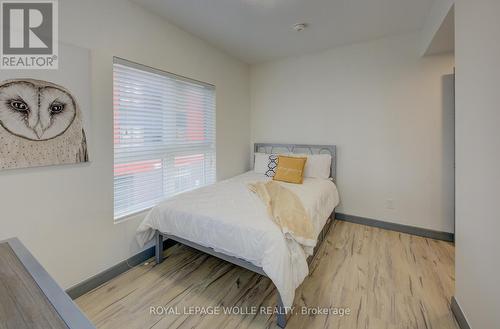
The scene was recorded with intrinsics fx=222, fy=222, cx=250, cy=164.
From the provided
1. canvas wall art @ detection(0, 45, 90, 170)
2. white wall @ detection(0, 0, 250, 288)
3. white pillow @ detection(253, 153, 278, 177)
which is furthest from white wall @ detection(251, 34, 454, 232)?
canvas wall art @ detection(0, 45, 90, 170)

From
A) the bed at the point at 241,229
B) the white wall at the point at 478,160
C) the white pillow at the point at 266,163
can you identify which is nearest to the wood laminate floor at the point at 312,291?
the bed at the point at 241,229

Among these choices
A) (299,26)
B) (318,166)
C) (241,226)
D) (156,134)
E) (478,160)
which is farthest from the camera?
(318,166)

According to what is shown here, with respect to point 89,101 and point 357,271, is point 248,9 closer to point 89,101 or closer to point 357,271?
point 89,101

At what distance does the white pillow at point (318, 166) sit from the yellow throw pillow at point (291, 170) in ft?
0.58

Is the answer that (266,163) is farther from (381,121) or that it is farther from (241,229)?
(241,229)

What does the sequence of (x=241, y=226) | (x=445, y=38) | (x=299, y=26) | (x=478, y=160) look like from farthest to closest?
1. (x=299, y=26)
2. (x=445, y=38)
3. (x=241, y=226)
4. (x=478, y=160)

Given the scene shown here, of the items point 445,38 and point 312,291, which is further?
point 445,38

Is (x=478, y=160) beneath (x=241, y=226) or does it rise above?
above

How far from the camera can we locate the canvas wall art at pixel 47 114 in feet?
4.76

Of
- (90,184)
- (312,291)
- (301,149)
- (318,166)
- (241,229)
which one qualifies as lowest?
(312,291)

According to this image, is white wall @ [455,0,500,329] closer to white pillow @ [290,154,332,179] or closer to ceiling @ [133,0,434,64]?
ceiling @ [133,0,434,64]

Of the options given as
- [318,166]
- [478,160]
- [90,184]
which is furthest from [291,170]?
[90,184]

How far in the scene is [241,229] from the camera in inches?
64.8

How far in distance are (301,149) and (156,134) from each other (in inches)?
86.0
